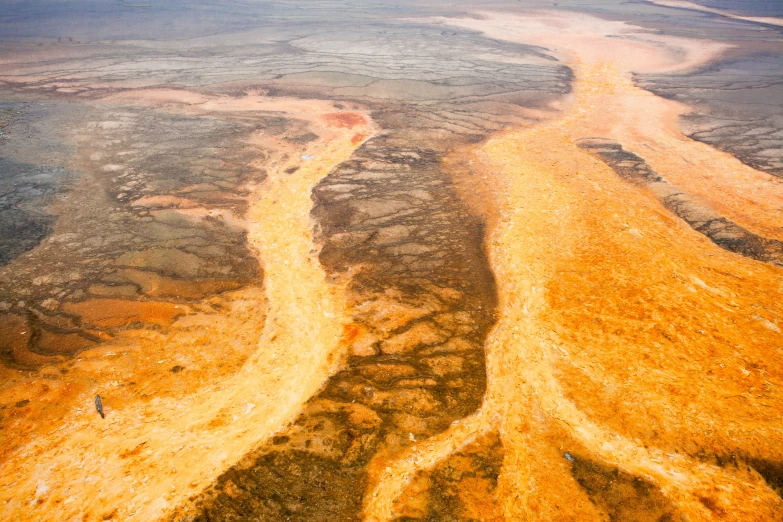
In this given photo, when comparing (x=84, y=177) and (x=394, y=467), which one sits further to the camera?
(x=84, y=177)

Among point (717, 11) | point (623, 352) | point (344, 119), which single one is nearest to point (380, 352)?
point (623, 352)

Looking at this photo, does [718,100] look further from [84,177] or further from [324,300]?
[84,177]

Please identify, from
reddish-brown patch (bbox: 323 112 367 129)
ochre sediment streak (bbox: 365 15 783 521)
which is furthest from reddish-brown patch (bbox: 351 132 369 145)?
ochre sediment streak (bbox: 365 15 783 521)

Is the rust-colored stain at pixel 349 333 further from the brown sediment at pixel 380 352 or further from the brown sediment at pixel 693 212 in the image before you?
the brown sediment at pixel 693 212

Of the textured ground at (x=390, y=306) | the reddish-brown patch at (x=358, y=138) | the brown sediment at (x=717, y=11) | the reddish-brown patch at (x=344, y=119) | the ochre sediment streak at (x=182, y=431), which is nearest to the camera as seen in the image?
the ochre sediment streak at (x=182, y=431)

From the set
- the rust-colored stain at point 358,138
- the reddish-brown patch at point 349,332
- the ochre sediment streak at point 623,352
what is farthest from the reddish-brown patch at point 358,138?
the reddish-brown patch at point 349,332

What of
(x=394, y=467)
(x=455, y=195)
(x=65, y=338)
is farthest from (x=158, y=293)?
(x=455, y=195)
